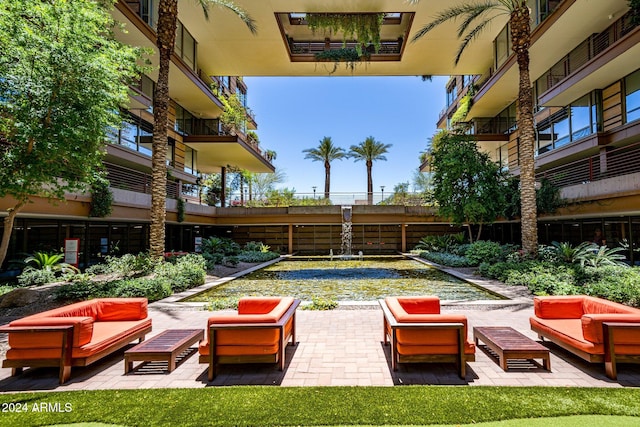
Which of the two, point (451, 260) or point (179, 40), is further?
point (179, 40)

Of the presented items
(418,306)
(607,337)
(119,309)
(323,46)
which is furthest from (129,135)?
(607,337)

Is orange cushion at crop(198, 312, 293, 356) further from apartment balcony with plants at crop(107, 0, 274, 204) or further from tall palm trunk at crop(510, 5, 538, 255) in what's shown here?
apartment balcony with plants at crop(107, 0, 274, 204)

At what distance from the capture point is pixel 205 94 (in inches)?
851

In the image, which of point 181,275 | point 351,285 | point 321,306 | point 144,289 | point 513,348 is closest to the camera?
point 513,348

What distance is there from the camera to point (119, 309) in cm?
601

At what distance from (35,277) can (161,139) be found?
6.19 meters

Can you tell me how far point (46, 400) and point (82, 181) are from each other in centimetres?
724

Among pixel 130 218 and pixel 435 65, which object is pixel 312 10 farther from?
pixel 130 218

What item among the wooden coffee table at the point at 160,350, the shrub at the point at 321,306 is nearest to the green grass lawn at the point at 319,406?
the wooden coffee table at the point at 160,350

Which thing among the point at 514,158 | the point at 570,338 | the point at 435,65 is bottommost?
the point at 570,338

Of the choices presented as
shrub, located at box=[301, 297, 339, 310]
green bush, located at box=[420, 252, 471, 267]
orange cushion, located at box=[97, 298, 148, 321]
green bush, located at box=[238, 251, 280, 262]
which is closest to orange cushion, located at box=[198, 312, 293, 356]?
orange cushion, located at box=[97, 298, 148, 321]

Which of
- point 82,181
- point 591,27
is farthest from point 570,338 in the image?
point 591,27

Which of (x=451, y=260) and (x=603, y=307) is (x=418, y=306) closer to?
(x=603, y=307)

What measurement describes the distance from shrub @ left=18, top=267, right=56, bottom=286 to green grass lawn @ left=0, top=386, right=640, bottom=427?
8611mm
